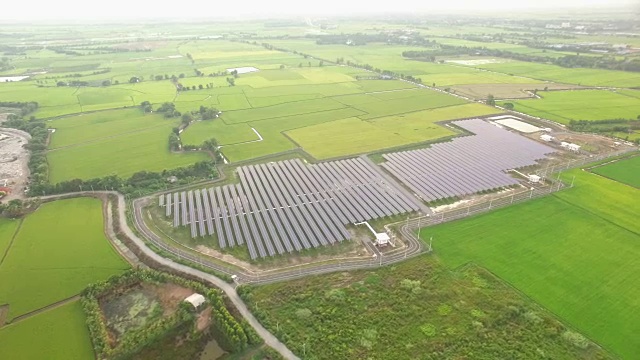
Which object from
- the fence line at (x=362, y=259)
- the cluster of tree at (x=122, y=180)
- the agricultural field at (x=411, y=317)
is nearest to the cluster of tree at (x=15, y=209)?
the cluster of tree at (x=122, y=180)

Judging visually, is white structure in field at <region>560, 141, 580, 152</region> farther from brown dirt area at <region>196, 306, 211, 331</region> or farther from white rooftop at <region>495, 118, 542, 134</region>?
brown dirt area at <region>196, 306, 211, 331</region>

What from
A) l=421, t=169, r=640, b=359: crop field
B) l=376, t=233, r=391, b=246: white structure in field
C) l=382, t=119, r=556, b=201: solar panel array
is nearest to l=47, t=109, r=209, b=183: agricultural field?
l=382, t=119, r=556, b=201: solar panel array

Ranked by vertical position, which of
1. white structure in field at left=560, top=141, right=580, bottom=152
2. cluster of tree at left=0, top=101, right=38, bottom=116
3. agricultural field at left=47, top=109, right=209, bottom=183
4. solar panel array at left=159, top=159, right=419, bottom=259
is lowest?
solar panel array at left=159, top=159, right=419, bottom=259

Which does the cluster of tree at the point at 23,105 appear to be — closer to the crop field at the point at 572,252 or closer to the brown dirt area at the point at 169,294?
the brown dirt area at the point at 169,294

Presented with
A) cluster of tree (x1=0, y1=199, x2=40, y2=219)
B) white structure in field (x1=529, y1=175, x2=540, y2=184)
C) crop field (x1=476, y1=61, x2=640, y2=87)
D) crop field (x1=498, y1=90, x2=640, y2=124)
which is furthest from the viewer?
crop field (x1=476, y1=61, x2=640, y2=87)

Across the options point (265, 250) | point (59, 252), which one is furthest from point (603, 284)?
point (59, 252)

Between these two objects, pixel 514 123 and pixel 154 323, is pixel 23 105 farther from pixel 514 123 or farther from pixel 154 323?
pixel 514 123

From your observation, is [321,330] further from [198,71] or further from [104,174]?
[198,71]

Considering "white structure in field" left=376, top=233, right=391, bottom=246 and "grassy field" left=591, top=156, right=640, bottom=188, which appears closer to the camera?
"white structure in field" left=376, top=233, right=391, bottom=246
